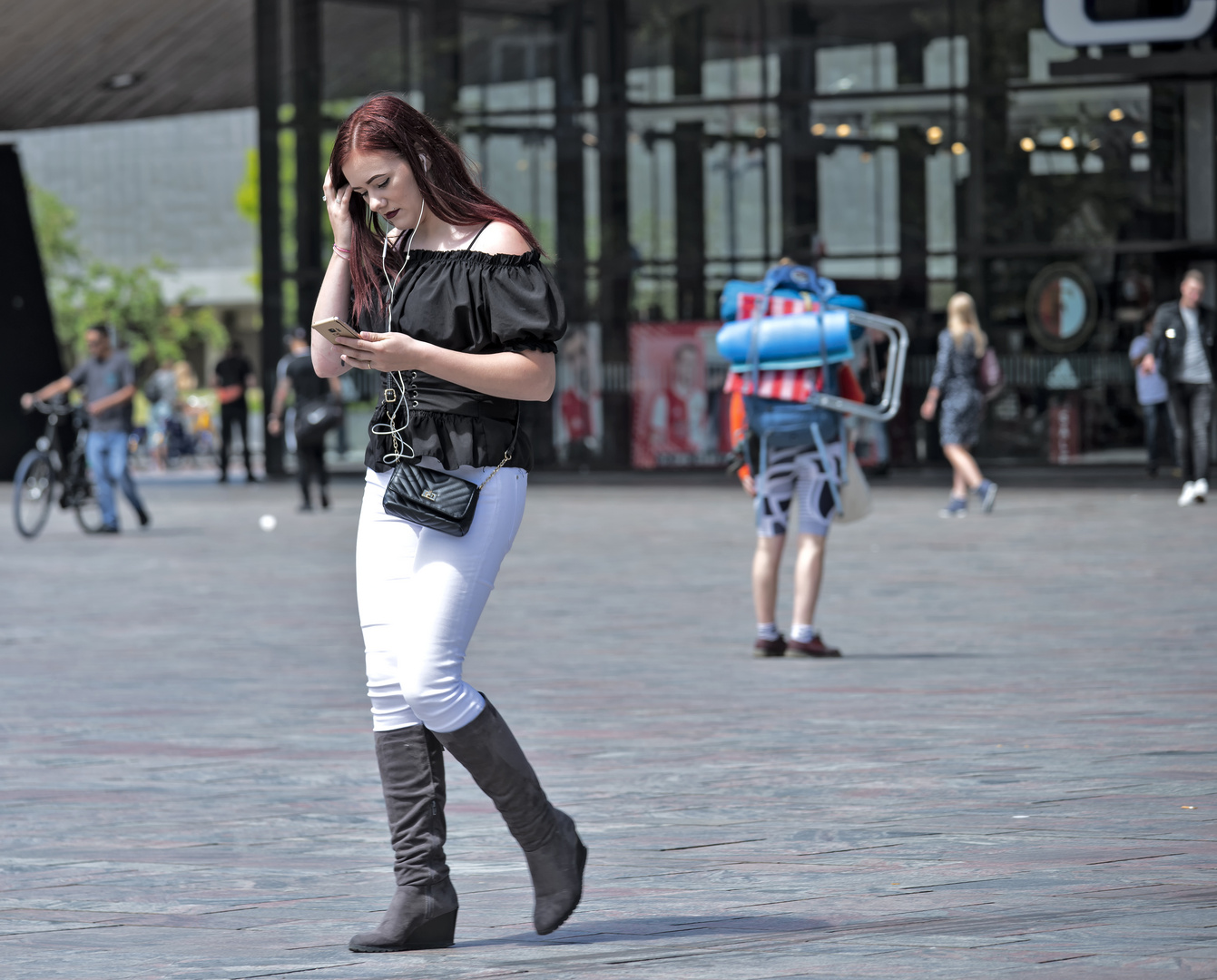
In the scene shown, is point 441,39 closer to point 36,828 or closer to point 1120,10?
point 1120,10

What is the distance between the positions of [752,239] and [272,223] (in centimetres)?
643

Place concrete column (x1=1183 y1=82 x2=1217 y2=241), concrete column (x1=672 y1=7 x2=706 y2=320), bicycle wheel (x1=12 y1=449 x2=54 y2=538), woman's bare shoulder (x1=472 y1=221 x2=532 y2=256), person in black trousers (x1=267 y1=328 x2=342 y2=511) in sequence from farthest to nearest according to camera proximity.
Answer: concrete column (x1=672 y1=7 x2=706 y2=320) → concrete column (x1=1183 y1=82 x2=1217 y2=241) → person in black trousers (x1=267 y1=328 x2=342 y2=511) → bicycle wheel (x1=12 y1=449 x2=54 y2=538) → woman's bare shoulder (x1=472 y1=221 x2=532 y2=256)

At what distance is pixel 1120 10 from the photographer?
24.0 meters

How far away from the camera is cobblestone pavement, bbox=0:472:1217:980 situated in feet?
13.2

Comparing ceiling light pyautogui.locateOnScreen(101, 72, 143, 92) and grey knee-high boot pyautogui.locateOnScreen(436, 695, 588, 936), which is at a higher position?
ceiling light pyautogui.locateOnScreen(101, 72, 143, 92)

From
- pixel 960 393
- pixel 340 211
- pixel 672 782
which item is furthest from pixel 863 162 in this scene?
pixel 340 211

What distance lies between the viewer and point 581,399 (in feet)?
84.2

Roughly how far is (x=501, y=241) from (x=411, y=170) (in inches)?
8.9

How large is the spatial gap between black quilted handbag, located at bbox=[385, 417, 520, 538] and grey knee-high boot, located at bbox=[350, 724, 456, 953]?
1.41 ft

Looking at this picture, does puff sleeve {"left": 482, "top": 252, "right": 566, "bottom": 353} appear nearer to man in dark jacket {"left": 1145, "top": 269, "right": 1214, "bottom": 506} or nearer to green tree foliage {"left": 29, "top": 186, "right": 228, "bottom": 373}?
man in dark jacket {"left": 1145, "top": 269, "right": 1214, "bottom": 506}

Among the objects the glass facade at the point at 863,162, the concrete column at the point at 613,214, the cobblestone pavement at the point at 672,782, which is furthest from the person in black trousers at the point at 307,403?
the cobblestone pavement at the point at 672,782

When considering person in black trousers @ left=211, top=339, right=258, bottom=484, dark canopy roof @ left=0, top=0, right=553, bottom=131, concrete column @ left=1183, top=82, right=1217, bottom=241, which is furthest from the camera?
dark canopy roof @ left=0, top=0, right=553, bottom=131

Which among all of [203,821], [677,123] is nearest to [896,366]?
[203,821]

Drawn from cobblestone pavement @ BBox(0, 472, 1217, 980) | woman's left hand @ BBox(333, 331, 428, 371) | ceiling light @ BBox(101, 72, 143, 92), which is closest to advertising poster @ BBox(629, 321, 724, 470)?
ceiling light @ BBox(101, 72, 143, 92)
